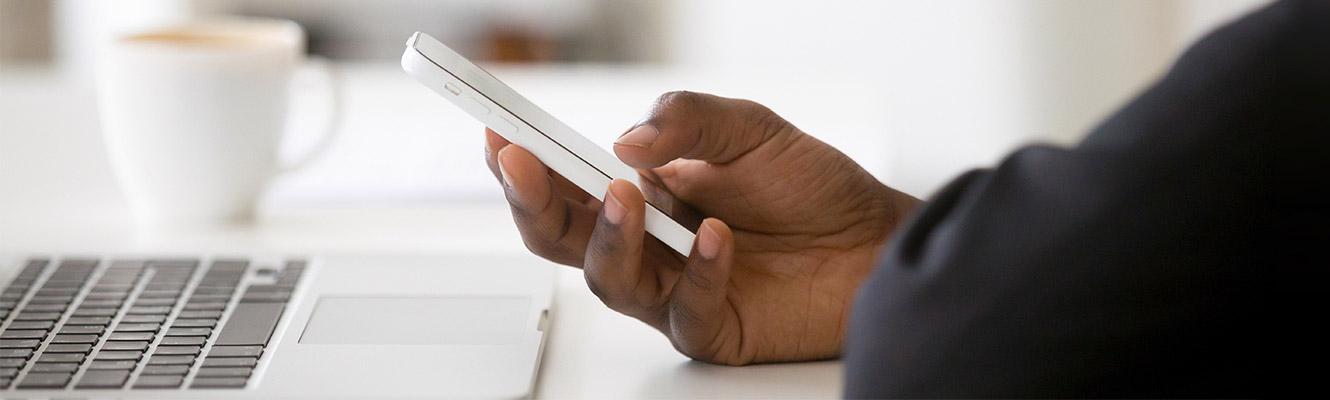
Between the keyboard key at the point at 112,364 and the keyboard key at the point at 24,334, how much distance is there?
5 cm

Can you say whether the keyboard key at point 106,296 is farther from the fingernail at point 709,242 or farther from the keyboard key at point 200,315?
the fingernail at point 709,242

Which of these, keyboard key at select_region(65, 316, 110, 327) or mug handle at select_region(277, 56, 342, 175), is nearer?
keyboard key at select_region(65, 316, 110, 327)

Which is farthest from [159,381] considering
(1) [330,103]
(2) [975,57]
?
(2) [975,57]

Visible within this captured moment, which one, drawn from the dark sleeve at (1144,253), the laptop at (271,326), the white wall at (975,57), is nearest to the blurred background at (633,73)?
the white wall at (975,57)

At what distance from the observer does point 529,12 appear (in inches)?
102

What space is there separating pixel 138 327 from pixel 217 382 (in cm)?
9

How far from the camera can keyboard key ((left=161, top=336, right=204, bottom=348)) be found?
1.69 ft

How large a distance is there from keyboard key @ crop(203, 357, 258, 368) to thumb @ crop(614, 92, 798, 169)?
172mm

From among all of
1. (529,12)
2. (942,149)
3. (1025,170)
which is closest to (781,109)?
(1025,170)

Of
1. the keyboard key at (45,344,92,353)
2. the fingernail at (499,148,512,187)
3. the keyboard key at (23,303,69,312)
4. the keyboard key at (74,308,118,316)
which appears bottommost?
the keyboard key at (45,344,92,353)

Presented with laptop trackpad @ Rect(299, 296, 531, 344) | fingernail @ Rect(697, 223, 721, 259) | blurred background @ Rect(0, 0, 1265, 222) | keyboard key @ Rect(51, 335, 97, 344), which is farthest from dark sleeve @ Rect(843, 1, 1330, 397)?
blurred background @ Rect(0, 0, 1265, 222)

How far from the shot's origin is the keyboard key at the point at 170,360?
494mm

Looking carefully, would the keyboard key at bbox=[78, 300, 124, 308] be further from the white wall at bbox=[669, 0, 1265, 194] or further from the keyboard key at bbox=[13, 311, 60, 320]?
the white wall at bbox=[669, 0, 1265, 194]

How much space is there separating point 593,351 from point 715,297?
75 mm
